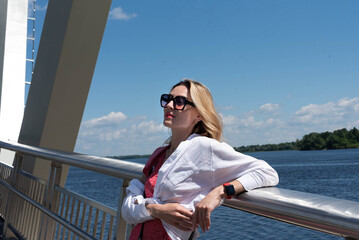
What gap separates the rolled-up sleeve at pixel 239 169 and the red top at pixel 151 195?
0.27m

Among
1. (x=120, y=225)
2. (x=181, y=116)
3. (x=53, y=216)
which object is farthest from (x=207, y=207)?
(x=53, y=216)

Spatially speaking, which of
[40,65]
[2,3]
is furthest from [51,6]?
[2,3]

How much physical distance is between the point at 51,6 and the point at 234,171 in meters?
3.72

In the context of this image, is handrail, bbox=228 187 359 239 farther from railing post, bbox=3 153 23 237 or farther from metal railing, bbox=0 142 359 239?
railing post, bbox=3 153 23 237

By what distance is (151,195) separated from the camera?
151 cm

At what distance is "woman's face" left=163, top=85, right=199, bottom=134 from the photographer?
1571 mm

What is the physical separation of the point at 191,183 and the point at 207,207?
0.15 m

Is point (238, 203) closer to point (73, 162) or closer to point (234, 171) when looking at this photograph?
point (234, 171)

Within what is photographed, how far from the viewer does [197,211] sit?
4.10ft

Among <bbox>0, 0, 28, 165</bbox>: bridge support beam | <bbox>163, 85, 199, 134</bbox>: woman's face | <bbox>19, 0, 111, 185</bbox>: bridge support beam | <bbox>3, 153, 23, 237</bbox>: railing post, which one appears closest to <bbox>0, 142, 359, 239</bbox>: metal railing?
<bbox>3, 153, 23, 237</bbox>: railing post

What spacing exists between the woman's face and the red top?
169 mm

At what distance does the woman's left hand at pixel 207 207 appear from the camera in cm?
122

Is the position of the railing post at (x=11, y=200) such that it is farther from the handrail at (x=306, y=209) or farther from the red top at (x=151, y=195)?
the handrail at (x=306, y=209)

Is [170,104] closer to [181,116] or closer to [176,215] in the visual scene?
[181,116]
